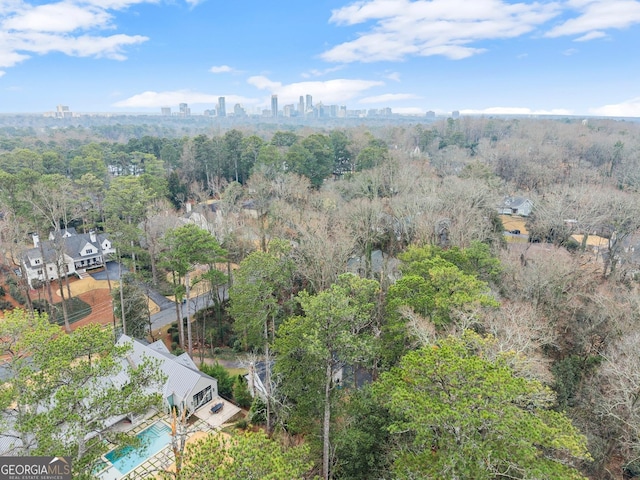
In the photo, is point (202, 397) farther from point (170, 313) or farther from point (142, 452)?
point (170, 313)

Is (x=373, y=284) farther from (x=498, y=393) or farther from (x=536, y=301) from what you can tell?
(x=536, y=301)

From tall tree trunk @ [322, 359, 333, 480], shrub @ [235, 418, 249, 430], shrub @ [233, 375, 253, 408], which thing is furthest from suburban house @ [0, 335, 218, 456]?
tall tree trunk @ [322, 359, 333, 480]

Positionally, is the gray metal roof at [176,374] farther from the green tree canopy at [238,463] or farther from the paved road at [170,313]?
the green tree canopy at [238,463]

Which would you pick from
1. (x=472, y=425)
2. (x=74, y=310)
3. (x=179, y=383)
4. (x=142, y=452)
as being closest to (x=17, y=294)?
(x=74, y=310)

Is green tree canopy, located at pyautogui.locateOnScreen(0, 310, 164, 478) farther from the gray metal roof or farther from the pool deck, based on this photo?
the gray metal roof

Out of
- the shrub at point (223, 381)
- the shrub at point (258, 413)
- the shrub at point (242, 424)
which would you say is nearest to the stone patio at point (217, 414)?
the shrub at point (223, 381)
